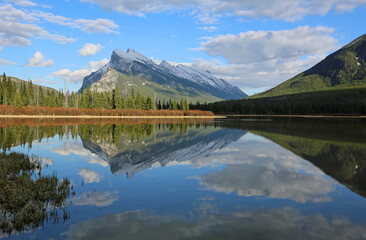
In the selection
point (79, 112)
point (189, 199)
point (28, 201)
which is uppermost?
point (79, 112)

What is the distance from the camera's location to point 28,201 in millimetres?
11602

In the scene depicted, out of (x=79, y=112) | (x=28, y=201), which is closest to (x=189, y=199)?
(x=28, y=201)

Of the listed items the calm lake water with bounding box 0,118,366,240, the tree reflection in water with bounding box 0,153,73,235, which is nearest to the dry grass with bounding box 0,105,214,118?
the calm lake water with bounding box 0,118,366,240

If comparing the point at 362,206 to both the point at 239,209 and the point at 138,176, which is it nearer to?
the point at 239,209

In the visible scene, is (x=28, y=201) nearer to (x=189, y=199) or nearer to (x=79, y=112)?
(x=189, y=199)

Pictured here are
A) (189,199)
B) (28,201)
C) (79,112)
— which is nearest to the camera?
(28,201)

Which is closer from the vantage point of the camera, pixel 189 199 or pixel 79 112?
pixel 189 199

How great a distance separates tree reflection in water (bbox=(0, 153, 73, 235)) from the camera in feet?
30.9

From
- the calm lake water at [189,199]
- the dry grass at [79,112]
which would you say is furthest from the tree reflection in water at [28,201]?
the dry grass at [79,112]

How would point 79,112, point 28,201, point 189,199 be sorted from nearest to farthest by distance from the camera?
point 28,201 → point 189,199 → point 79,112

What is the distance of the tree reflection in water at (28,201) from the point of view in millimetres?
9431

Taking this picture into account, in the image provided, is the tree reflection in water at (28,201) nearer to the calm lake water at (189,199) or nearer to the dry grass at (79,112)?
the calm lake water at (189,199)

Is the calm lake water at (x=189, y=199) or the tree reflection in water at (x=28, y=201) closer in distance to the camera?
the calm lake water at (x=189, y=199)

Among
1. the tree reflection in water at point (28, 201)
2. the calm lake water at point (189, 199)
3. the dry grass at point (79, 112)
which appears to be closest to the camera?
the calm lake water at point (189, 199)
